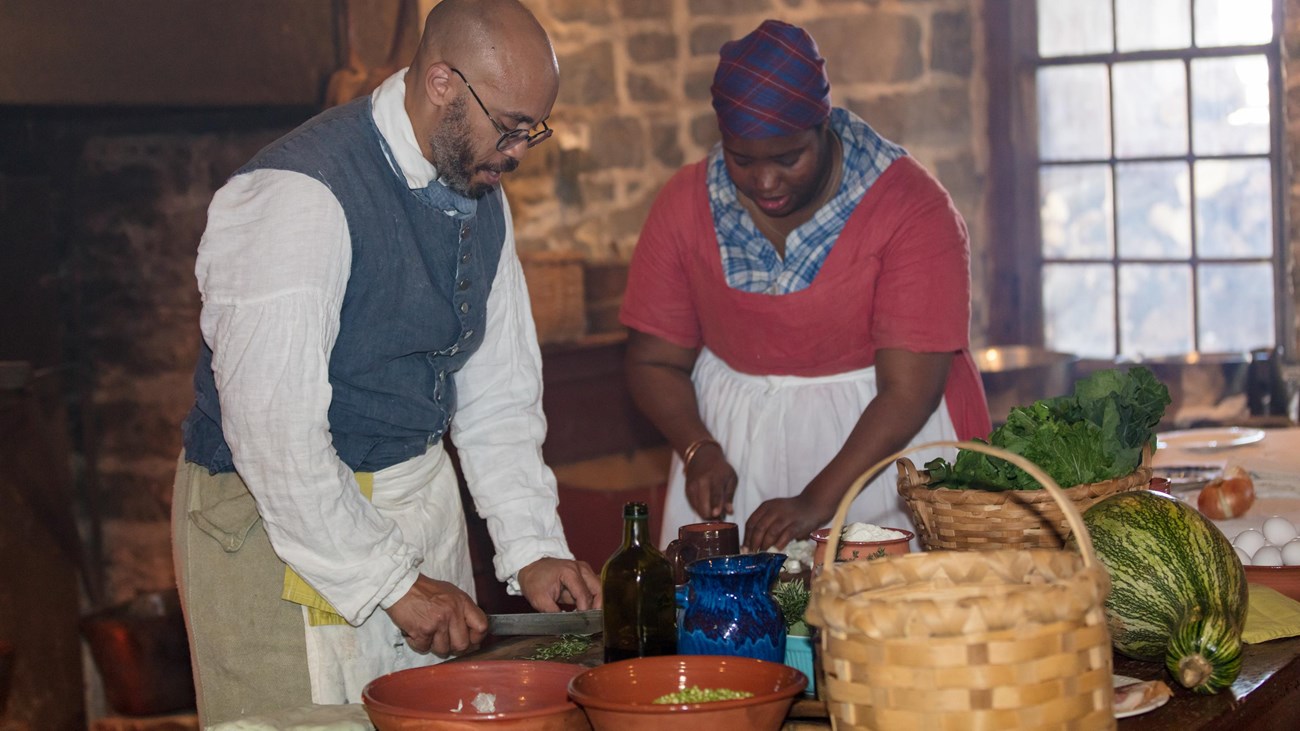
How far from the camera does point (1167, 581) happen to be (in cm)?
181

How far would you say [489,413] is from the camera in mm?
2434

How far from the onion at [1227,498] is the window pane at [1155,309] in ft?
8.56

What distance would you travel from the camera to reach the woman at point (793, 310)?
9.18 ft

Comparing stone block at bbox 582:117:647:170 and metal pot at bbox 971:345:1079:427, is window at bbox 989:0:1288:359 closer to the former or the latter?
metal pot at bbox 971:345:1079:427

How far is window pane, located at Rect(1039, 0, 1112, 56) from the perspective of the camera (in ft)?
17.3

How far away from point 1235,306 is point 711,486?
3.04 metres

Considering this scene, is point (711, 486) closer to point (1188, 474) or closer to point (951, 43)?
point (1188, 474)

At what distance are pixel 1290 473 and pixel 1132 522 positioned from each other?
1354 millimetres

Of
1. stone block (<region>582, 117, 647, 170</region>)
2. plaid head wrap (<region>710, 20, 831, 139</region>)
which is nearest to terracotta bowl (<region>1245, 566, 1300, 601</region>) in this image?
plaid head wrap (<region>710, 20, 831, 139</region>)

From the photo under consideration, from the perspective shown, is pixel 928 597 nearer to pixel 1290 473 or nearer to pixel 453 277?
pixel 453 277

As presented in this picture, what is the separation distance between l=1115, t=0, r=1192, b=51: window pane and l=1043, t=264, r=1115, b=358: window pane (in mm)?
813

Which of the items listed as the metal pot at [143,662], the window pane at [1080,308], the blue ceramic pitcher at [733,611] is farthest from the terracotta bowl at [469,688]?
the window pane at [1080,308]

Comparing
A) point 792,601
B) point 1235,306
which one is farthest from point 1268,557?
point 1235,306

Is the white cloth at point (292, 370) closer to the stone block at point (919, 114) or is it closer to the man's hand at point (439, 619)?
the man's hand at point (439, 619)
